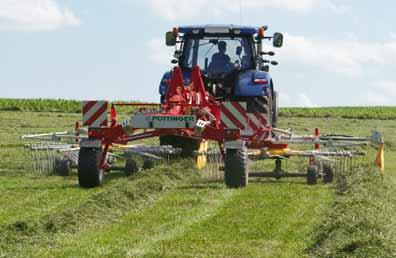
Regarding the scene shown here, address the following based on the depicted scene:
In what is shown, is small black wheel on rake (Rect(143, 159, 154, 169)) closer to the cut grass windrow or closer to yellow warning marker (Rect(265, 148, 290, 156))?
the cut grass windrow

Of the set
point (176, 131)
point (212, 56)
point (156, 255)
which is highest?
point (212, 56)

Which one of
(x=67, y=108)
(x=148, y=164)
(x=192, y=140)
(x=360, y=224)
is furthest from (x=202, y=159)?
(x=67, y=108)

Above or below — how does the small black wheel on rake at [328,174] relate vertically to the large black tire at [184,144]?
below

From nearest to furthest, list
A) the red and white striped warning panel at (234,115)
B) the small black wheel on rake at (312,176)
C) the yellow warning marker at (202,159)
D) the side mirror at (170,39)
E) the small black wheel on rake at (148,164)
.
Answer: the red and white striped warning panel at (234,115)
the small black wheel on rake at (312,176)
the small black wheel on rake at (148,164)
the yellow warning marker at (202,159)
the side mirror at (170,39)

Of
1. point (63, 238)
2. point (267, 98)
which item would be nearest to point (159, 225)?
point (63, 238)

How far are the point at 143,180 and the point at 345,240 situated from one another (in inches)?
188

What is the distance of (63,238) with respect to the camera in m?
8.11

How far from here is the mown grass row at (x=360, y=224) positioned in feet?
23.6

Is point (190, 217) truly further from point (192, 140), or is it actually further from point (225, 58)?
point (225, 58)

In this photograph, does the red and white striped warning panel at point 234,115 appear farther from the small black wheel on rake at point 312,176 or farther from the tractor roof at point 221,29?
the tractor roof at point 221,29

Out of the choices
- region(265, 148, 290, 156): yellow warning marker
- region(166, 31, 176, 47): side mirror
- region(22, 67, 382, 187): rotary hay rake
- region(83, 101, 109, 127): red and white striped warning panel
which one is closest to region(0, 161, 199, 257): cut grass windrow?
region(22, 67, 382, 187): rotary hay rake

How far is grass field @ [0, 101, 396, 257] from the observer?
7.60m

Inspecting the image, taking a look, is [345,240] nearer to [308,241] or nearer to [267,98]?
[308,241]

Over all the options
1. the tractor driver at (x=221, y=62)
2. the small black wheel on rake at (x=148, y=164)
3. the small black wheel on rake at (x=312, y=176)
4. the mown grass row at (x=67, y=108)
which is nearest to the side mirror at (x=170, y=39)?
the tractor driver at (x=221, y=62)
